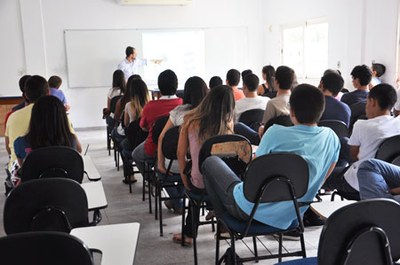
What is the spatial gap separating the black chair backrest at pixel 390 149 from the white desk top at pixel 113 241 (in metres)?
1.56

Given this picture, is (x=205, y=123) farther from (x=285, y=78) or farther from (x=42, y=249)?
(x=42, y=249)

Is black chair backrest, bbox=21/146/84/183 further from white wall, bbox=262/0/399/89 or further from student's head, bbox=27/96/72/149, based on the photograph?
white wall, bbox=262/0/399/89

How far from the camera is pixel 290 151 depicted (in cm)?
214

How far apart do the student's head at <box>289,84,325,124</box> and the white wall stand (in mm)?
4196

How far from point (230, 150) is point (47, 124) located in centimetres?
126

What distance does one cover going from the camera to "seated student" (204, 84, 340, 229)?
2.14 meters

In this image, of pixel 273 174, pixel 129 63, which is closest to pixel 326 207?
pixel 273 174

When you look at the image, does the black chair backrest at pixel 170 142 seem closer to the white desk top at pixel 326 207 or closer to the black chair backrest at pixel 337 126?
the black chair backrest at pixel 337 126

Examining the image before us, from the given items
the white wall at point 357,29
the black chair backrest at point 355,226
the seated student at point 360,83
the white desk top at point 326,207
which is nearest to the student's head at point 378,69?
the white wall at point 357,29

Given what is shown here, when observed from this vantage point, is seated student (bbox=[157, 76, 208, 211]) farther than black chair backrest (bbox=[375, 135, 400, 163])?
Yes

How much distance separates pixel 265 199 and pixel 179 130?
46.7 inches

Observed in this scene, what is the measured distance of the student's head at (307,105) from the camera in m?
2.18

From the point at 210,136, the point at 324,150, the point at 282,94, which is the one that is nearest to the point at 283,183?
the point at 324,150

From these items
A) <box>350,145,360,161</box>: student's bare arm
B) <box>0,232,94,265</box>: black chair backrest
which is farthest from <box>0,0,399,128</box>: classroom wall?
<box>0,232,94,265</box>: black chair backrest
